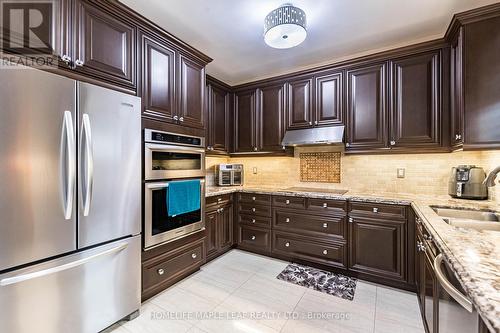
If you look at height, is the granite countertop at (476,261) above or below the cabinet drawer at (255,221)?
above

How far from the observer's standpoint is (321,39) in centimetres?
248

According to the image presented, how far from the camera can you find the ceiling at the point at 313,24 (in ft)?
6.36

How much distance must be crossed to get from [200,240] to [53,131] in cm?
174

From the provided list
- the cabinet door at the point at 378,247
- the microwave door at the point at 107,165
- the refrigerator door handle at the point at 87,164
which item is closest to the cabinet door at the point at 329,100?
the cabinet door at the point at 378,247

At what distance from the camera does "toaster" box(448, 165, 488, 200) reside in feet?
6.83

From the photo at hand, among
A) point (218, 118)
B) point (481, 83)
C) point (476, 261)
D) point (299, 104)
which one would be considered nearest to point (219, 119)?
point (218, 118)

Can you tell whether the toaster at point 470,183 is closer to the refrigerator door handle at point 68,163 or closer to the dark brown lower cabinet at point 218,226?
the dark brown lower cabinet at point 218,226

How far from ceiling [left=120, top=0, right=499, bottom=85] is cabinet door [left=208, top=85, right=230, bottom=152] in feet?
1.76

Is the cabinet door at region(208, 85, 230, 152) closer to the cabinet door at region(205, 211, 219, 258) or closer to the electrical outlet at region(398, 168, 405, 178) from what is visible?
the cabinet door at region(205, 211, 219, 258)

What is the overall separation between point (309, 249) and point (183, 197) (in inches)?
64.0

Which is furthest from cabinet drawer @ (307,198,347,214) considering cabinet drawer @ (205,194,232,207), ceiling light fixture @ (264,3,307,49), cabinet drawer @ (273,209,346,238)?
ceiling light fixture @ (264,3,307,49)

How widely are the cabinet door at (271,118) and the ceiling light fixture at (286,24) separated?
4.13 ft

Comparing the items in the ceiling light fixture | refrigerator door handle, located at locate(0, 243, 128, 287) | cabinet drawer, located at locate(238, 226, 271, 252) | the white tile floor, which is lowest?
the white tile floor

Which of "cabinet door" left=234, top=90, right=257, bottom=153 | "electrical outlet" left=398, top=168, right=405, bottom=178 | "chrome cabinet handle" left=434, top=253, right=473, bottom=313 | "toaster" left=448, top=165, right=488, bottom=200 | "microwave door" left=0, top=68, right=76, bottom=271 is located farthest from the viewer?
A: "cabinet door" left=234, top=90, right=257, bottom=153
